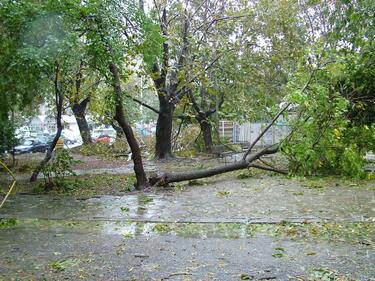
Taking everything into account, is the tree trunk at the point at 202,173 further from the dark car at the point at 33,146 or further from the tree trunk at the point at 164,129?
the dark car at the point at 33,146

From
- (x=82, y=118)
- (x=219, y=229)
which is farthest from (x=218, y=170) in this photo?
(x=82, y=118)

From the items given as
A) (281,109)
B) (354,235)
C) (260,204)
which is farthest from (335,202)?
(281,109)

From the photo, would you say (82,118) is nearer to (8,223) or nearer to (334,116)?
(334,116)

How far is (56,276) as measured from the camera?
192 inches

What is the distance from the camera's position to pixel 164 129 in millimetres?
20297

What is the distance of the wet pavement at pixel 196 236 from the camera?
496 cm

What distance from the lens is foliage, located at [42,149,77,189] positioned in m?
11.6

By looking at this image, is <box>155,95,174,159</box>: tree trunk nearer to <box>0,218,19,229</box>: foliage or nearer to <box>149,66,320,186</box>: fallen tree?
<box>149,66,320,186</box>: fallen tree

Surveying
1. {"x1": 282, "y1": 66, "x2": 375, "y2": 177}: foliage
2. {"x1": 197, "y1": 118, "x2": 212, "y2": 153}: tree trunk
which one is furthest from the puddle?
{"x1": 197, "y1": 118, "x2": 212, "y2": 153}: tree trunk

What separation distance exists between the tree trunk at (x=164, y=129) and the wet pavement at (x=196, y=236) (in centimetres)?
976

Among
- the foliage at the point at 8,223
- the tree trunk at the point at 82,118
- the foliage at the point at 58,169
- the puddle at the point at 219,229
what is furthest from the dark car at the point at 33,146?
the puddle at the point at 219,229

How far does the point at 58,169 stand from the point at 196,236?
6.50m

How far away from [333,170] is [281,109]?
2.47 m

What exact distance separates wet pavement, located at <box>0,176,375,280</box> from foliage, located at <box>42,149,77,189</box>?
3.93 feet
